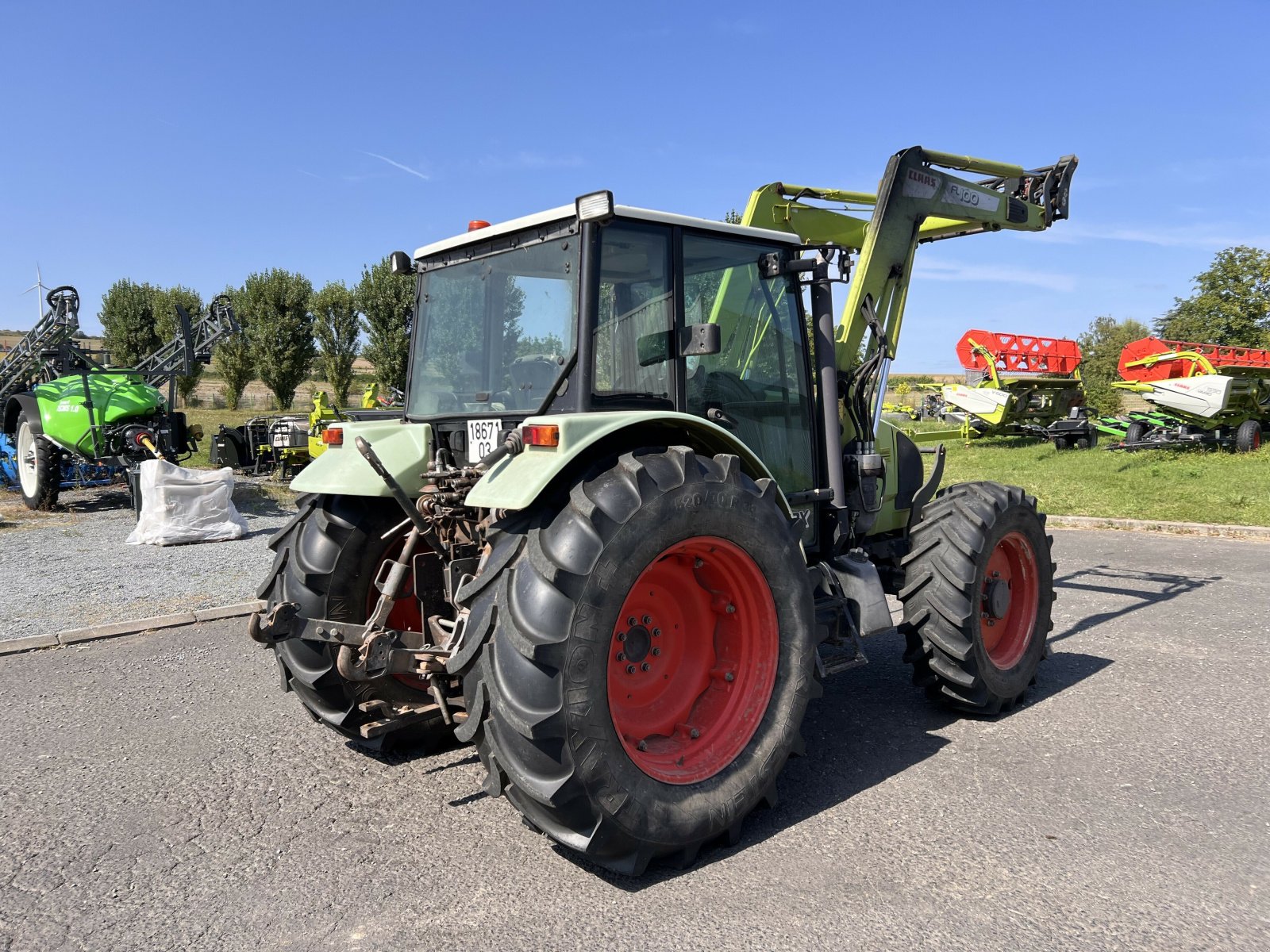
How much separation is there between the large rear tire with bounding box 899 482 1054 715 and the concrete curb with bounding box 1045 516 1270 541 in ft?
19.5

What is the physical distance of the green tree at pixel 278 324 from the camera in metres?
39.2

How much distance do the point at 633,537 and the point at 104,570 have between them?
734 centimetres

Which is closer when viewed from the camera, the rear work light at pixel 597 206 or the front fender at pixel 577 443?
the front fender at pixel 577 443

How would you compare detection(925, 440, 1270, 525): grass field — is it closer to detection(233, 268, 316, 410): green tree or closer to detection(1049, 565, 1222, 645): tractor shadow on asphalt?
detection(1049, 565, 1222, 645): tractor shadow on asphalt

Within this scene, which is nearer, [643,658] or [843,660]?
[643,658]

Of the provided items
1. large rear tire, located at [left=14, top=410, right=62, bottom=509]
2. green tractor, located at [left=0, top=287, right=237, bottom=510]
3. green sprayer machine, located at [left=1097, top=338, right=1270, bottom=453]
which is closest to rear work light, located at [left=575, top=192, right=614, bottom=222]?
green tractor, located at [left=0, top=287, right=237, bottom=510]

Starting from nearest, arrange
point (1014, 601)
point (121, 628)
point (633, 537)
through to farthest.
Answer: point (633, 537) < point (1014, 601) < point (121, 628)

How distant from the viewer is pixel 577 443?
3.07 meters

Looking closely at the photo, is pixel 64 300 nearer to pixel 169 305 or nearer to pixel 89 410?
pixel 89 410

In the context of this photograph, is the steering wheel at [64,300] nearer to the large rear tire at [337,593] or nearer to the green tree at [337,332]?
the large rear tire at [337,593]

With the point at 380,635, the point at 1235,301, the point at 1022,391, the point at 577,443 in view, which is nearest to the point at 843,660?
the point at 577,443

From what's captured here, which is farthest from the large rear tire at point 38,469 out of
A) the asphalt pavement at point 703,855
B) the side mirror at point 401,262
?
the side mirror at point 401,262

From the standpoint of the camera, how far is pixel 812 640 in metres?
3.56

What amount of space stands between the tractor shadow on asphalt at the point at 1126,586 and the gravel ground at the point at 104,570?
696 cm
